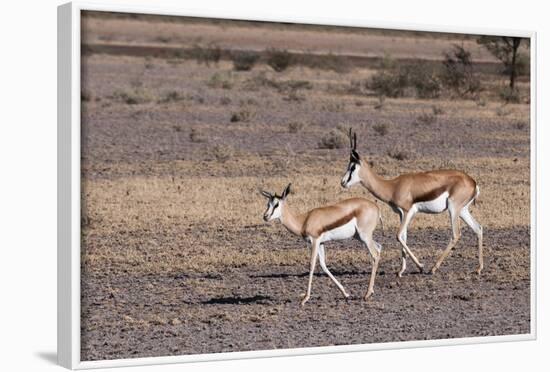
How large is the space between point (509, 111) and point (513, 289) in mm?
2711

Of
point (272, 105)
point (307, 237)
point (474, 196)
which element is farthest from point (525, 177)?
point (272, 105)

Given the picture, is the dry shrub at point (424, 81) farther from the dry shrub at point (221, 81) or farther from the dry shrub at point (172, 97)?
the dry shrub at point (172, 97)

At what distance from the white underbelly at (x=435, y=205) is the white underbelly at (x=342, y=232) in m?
1.12

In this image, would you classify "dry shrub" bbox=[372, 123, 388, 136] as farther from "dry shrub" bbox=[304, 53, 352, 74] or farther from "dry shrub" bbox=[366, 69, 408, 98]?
"dry shrub" bbox=[304, 53, 352, 74]

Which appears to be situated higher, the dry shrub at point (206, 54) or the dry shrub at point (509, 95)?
the dry shrub at point (206, 54)

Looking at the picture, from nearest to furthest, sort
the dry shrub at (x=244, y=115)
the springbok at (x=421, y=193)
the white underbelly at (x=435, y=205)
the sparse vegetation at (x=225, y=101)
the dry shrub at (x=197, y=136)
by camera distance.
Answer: the springbok at (x=421, y=193)
the white underbelly at (x=435, y=205)
the dry shrub at (x=244, y=115)
the dry shrub at (x=197, y=136)
the sparse vegetation at (x=225, y=101)

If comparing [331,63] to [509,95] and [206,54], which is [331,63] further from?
[206,54]

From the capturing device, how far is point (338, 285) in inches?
499

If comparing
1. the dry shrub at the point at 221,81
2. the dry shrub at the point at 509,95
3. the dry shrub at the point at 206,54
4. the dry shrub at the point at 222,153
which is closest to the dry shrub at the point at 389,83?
the dry shrub at the point at 509,95

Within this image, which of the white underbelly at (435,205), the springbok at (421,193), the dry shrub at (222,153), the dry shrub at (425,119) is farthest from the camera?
the dry shrub at (222,153)

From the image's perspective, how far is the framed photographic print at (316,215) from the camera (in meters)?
11.5

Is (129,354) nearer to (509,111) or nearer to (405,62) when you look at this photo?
(405,62)

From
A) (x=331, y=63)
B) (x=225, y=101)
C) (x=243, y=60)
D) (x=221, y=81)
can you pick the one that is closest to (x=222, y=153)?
(x=331, y=63)

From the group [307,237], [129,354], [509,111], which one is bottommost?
[129,354]
